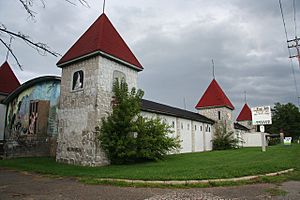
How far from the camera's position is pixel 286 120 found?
67.6 metres

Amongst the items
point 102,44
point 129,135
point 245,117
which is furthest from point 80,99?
point 245,117

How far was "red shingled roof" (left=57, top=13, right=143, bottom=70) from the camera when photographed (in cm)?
1653

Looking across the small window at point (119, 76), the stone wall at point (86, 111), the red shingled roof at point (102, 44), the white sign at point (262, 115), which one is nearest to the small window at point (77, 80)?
the stone wall at point (86, 111)

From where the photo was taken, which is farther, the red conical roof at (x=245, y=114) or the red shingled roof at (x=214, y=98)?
the red conical roof at (x=245, y=114)

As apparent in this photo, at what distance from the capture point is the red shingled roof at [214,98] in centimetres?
3803

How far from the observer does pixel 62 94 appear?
17891 mm

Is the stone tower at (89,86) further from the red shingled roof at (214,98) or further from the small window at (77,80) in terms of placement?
the red shingled roof at (214,98)

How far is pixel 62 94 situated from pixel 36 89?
5.71 metres

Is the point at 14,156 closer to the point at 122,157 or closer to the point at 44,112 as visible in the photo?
the point at 44,112

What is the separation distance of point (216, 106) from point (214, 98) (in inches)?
68.6

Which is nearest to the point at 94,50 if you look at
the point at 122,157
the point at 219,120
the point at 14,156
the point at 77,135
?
the point at 77,135

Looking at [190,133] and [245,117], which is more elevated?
[245,117]

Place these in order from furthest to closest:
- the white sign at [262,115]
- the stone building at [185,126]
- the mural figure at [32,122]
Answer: the stone building at [185,126]
the white sign at [262,115]
the mural figure at [32,122]

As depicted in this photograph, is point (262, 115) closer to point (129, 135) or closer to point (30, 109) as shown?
point (129, 135)
